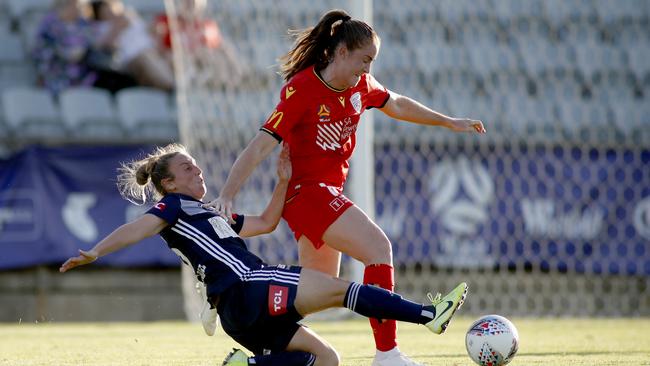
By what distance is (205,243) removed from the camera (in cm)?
439

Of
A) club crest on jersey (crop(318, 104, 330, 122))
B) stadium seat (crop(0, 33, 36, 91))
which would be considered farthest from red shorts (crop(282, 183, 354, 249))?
stadium seat (crop(0, 33, 36, 91))

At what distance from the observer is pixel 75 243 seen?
9031 millimetres

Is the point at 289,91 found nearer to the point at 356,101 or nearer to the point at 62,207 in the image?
the point at 356,101

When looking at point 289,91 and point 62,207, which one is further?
point 62,207

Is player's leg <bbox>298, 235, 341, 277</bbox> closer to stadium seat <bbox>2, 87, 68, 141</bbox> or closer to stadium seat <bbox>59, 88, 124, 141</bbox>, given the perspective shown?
stadium seat <bbox>59, 88, 124, 141</bbox>

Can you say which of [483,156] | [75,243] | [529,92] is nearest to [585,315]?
[483,156]

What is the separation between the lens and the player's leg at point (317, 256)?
16.2 feet

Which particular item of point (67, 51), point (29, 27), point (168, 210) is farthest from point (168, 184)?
point (29, 27)

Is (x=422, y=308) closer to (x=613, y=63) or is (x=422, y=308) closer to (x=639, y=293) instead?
(x=639, y=293)

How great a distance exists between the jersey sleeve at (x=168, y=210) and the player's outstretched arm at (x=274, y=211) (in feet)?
1.57

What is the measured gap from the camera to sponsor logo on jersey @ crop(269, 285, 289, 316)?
4168 millimetres

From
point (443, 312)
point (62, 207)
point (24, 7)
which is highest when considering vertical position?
point (24, 7)

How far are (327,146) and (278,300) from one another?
963 mm

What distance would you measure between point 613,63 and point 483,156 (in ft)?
7.96
